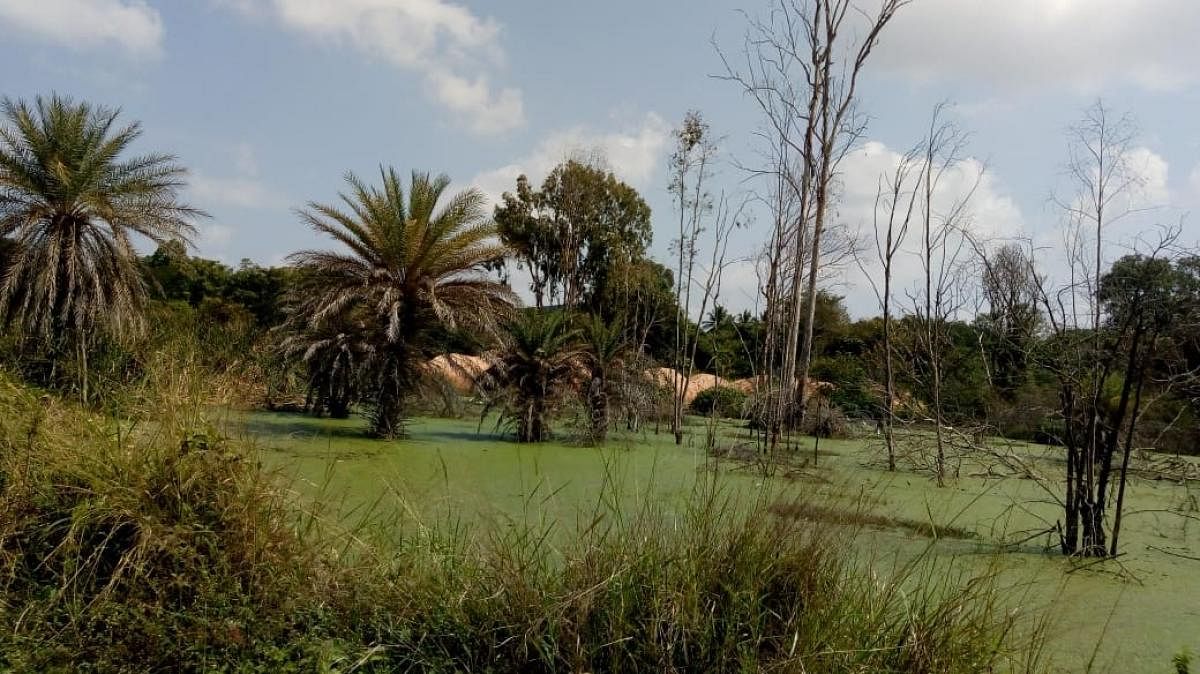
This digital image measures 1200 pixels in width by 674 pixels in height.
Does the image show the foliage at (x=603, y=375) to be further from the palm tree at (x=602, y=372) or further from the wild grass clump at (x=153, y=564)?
the wild grass clump at (x=153, y=564)

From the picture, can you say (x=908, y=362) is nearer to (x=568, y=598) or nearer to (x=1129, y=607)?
(x=1129, y=607)

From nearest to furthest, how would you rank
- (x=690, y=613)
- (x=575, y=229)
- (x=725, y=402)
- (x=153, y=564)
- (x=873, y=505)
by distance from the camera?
(x=690, y=613) < (x=153, y=564) < (x=873, y=505) < (x=725, y=402) < (x=575, y=229)

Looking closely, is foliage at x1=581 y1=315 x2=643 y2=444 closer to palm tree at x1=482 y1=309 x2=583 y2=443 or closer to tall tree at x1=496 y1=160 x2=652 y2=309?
palm tree at x1=482 y1=309 x2=583 y2=443

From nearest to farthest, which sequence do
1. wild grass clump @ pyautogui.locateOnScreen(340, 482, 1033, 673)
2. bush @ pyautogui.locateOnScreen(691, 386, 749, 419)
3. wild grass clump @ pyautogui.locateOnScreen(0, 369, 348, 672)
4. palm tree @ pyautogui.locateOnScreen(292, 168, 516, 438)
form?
wild grass clump @ pyautogui.locateOnScreen(340, 482, 1033, 673)
wild grass clump @ pyautogui.locateOnScreen(0, 369, 348, 672)
palm tree @ pyautogui.locateOnScreen(292, 168, 516, 438)
bush @ pyautogui.locateOnScreen(691, 386, 749, 419)

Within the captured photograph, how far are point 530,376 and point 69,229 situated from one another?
6.86 metres

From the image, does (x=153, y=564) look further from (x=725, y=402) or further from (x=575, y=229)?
(x=575, y=229)

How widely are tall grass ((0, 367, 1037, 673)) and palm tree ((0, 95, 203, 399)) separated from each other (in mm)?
8441

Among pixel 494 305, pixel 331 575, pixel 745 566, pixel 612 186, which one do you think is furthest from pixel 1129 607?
pixel 612 186

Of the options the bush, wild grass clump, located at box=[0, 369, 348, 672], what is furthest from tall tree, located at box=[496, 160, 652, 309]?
wild grass clump, located at box=[0, 369, 348, 672]

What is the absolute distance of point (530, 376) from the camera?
12648 mm

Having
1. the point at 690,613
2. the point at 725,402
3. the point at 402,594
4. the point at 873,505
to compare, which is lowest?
the point at 402,594

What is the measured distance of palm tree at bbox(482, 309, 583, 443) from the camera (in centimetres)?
1253

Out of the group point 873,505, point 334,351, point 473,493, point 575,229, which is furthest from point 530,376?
point 575,229

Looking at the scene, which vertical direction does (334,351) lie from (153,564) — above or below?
above
